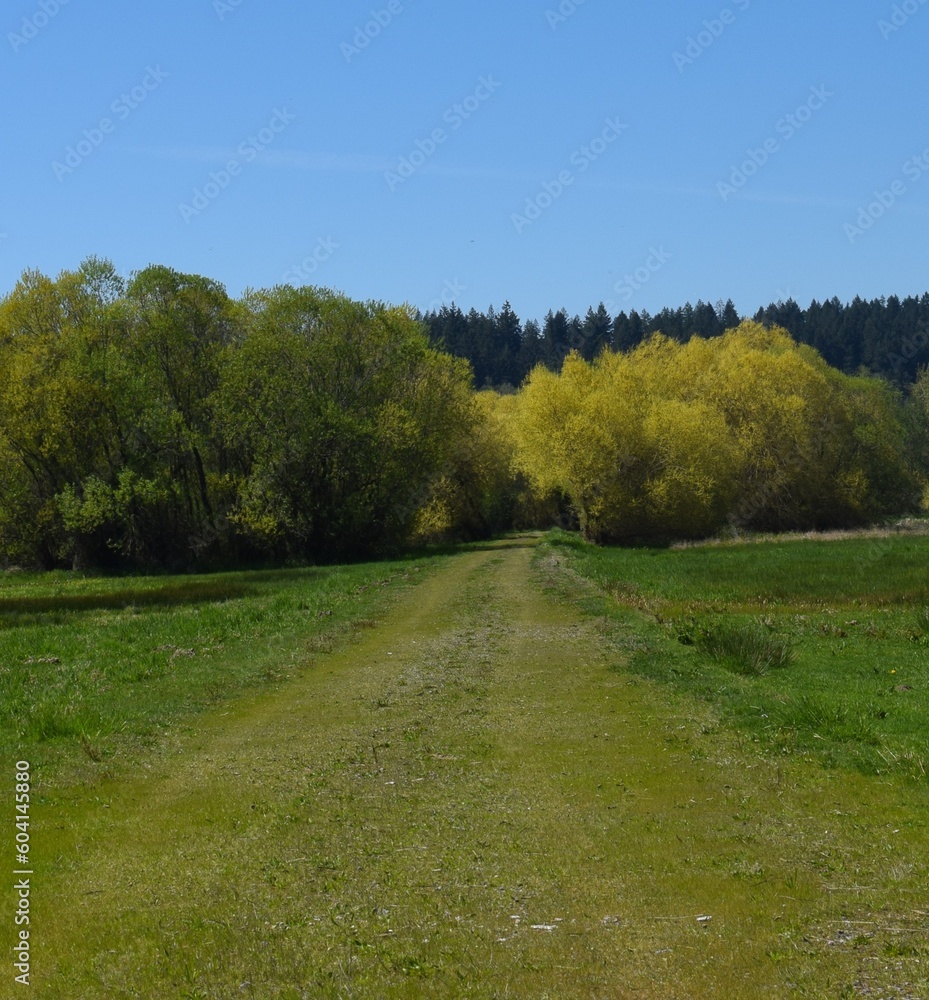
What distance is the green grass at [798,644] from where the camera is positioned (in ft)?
40.8

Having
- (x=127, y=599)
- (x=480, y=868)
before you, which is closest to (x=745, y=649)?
(x=480, y=868)

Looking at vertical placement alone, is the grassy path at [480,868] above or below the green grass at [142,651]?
below

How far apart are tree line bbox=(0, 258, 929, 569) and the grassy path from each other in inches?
1851

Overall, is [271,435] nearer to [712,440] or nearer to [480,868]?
[712,440]

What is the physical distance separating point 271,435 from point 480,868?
5315 cm

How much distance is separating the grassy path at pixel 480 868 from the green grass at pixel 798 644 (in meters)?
0.96

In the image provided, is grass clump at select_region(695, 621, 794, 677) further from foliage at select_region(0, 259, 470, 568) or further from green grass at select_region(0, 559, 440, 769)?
foliage at select_region(0, 259, 470, 568)

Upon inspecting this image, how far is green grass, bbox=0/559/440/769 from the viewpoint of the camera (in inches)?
541

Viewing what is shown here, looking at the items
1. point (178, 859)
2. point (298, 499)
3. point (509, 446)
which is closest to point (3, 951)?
point (178, 859)

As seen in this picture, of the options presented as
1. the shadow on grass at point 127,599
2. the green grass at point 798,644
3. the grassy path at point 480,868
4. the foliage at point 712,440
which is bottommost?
the green grass at point 798,644

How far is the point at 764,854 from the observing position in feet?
27.5

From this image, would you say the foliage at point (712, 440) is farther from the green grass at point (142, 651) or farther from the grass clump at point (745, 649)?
the grass clump at point (745, 649)

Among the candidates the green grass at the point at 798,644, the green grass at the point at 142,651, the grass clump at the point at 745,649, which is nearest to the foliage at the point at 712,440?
the green grass at the point at 798,644

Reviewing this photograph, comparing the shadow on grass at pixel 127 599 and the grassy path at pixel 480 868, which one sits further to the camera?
the shadow on grass at pixel 127 599
